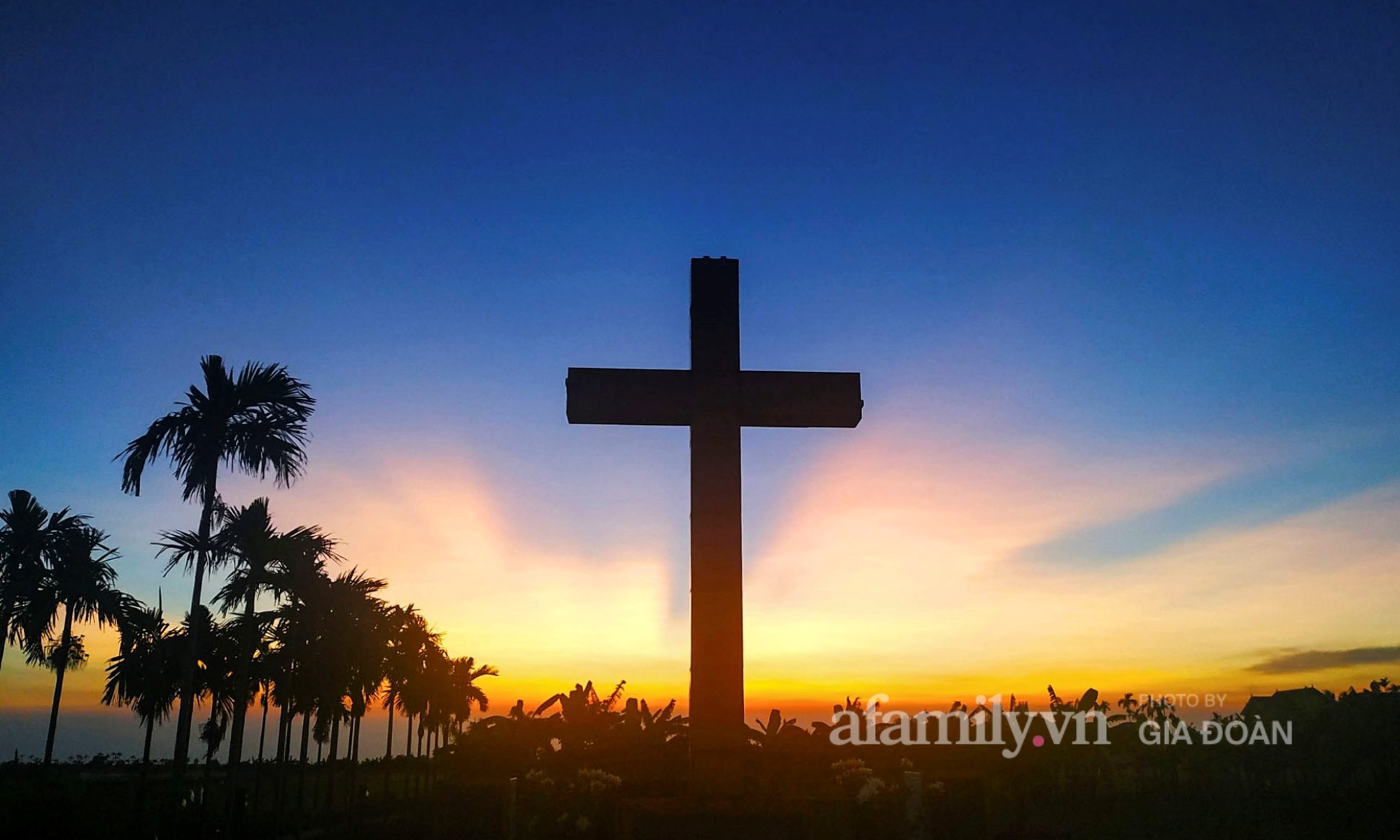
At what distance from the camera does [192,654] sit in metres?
19.7

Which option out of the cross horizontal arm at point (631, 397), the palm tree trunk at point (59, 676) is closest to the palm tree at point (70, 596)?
the palm tree trunk at point (59, 676)

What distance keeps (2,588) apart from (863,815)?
3146 cm

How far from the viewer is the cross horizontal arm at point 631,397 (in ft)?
30.2

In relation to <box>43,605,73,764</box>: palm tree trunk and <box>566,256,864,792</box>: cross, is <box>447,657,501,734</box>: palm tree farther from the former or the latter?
<box>566,256,864,792</box>: cross

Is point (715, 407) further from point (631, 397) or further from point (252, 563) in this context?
point (252, 563)

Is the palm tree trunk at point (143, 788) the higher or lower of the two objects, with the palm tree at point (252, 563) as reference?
lower

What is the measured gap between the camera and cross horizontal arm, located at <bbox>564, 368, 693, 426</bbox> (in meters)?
9.22

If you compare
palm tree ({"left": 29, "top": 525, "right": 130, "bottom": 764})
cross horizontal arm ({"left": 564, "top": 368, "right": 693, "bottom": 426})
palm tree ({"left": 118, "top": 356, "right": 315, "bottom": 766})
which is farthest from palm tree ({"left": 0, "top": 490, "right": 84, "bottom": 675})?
cross horizontal arm ({"left": 564, "top": 368, "right": 693, "bottom": 426})

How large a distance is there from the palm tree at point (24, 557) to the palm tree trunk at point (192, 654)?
1343 cm

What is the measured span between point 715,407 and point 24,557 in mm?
30694

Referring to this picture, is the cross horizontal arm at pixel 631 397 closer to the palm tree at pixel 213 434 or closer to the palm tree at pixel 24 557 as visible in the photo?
the palm tree at pixel 213 434

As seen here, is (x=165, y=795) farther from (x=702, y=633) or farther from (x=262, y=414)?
(x=702, y=633)

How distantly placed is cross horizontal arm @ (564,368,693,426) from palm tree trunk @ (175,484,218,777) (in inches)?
577

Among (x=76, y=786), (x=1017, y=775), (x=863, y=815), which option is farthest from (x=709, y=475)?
(x=76, y=786)
